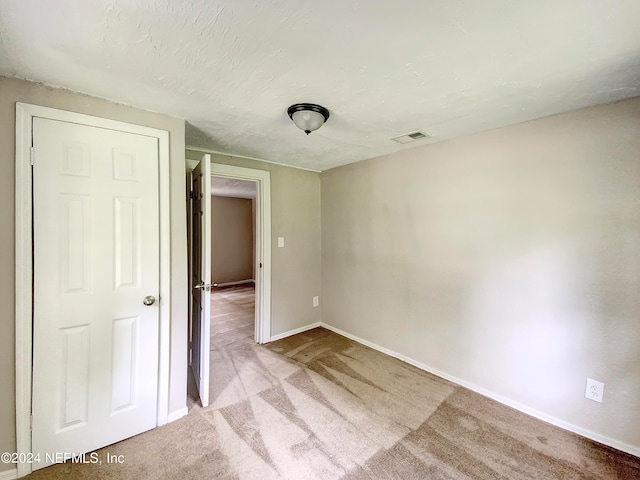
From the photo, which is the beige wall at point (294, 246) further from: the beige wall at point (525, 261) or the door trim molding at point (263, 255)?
the beige wall at point (525, 261)

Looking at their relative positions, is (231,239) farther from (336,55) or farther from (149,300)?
(336,55)

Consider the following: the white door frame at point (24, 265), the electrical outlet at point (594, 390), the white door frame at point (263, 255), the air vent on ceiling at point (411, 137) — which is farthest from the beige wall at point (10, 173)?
the electrical outlet at point (594, 390)

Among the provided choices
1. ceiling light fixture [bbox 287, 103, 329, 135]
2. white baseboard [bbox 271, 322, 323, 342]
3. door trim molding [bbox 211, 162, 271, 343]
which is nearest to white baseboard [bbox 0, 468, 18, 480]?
door trim molding [bbox 211, 162, 271, 343]

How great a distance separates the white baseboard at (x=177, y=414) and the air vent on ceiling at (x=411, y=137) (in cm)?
270

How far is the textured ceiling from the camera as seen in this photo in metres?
0.98

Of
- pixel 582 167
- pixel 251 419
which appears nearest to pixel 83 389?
pixel 251 419

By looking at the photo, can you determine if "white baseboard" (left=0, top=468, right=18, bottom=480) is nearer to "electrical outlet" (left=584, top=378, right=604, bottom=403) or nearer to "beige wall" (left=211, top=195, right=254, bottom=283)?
"electrical outlet" (left=584, top=378, right=604, bottom=403)

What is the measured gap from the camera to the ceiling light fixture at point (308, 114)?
1687 millimetres

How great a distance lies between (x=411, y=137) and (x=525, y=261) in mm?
1318

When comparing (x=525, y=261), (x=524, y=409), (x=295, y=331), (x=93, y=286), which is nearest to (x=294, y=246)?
(x=295, y=331)

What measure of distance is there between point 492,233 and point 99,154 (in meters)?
2.79

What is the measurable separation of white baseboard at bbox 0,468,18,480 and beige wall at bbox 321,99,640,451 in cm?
279

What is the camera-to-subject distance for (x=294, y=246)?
3.46 meters

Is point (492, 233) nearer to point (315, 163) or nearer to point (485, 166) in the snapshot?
point (485, 166)
